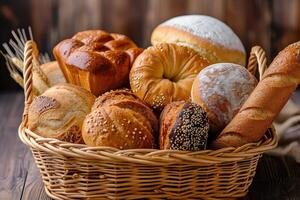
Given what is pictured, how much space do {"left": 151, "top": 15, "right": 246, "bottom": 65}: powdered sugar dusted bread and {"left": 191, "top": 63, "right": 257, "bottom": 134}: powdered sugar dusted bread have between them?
21cm

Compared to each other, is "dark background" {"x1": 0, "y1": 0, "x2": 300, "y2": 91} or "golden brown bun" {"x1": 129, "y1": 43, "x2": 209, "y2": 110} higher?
"golden brown bun" {"x1": 129, "y1": 43, "x2": 209, "y2": 110}

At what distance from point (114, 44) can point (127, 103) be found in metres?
0.33

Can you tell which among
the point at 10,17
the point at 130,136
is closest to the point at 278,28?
the point at 10,17

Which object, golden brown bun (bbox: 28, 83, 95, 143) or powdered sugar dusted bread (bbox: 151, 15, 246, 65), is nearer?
golden brown bun (bbox: 28, 83, 95, 143)

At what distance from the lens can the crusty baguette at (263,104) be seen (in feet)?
4.16

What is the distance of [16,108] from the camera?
86.9 inches

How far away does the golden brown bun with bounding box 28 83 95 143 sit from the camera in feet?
4.30

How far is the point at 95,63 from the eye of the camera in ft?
4.81

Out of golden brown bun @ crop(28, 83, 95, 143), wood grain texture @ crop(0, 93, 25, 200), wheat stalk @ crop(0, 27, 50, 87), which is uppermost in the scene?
golden brown bun @ crop(28, 83, 95, 143)

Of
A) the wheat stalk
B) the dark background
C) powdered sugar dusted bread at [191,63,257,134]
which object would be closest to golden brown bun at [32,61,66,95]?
the wheat stalk

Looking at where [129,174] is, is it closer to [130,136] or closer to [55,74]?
[130,136]

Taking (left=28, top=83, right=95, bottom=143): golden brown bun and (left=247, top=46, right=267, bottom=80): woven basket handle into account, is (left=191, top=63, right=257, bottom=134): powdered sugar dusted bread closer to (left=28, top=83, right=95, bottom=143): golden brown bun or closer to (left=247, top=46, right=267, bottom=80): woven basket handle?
(left=247, top=46, right=267, bottom=80): woven basket handle

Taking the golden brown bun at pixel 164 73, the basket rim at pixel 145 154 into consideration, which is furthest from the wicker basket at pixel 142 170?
the golden brown bun at pixel 164 73

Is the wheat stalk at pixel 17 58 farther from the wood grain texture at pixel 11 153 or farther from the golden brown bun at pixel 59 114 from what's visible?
the golden brown bun at pixel 59 114
